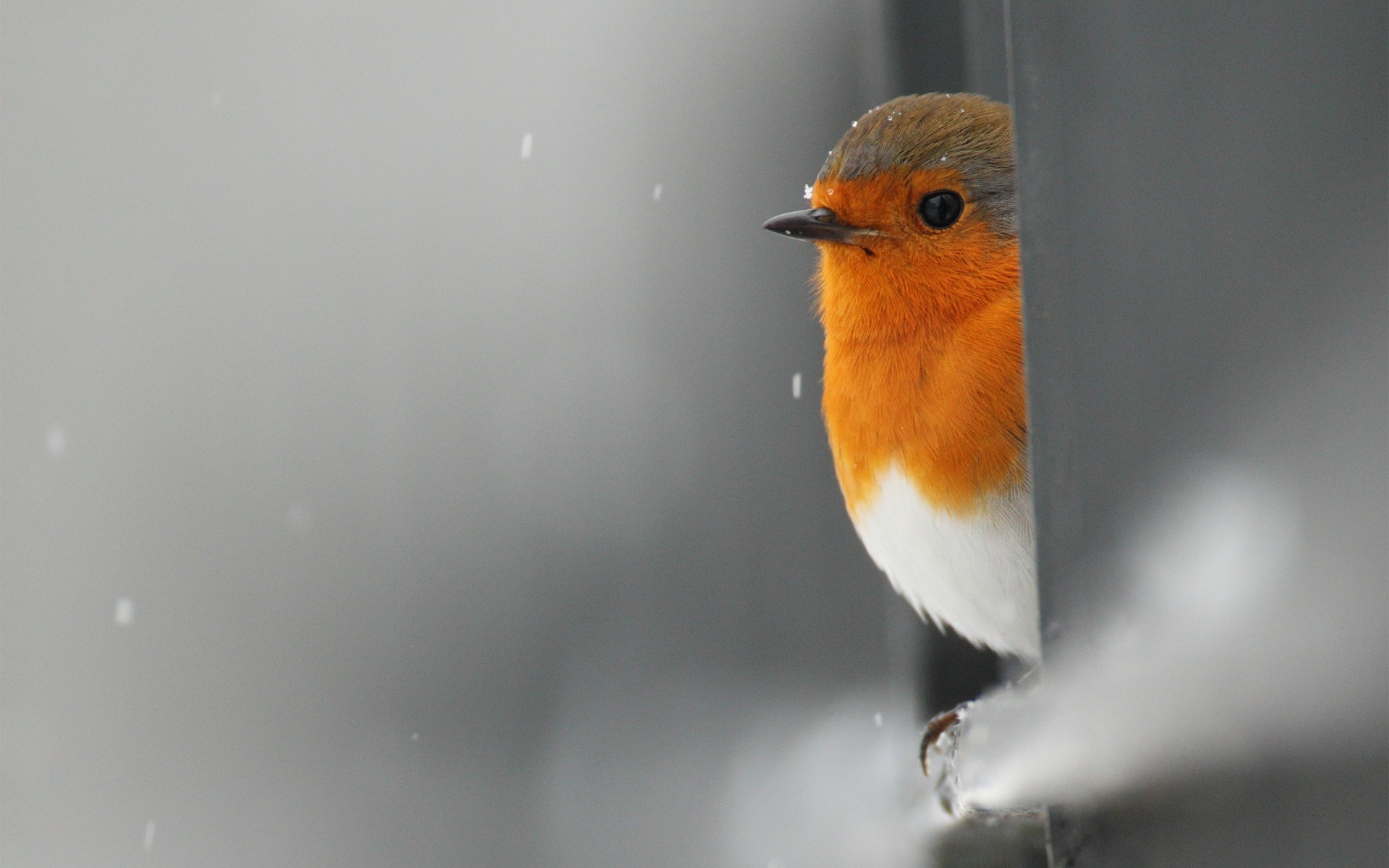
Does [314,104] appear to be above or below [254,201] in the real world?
above

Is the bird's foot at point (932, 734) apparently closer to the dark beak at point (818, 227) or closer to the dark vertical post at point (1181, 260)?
the dark beak at point (818, 227)

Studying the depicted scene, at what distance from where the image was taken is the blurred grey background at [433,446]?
2.50 metres

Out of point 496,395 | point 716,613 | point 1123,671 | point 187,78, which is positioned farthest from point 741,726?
point 1123,671

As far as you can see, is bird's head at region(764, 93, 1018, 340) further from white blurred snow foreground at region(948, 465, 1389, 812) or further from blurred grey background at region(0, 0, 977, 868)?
blurred grey background at region(0, 0, 977, 868)

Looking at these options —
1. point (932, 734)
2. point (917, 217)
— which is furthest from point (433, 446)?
A: point (917, 217)

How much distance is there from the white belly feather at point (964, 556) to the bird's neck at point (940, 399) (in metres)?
0.02

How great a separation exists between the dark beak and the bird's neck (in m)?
0.08

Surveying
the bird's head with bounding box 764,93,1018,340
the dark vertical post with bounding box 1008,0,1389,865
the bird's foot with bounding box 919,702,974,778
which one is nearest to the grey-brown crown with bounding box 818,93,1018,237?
the bird's head with bounding box 764,93,1018,340

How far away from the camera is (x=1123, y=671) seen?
0.59 m

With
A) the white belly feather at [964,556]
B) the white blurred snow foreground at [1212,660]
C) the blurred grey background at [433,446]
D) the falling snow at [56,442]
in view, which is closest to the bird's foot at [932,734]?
the white belly feather at [964,556]

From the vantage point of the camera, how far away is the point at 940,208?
1294 millimetres

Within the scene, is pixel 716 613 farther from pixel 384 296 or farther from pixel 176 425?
pixel 176 425

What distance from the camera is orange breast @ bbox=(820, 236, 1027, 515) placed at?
117 centimetres

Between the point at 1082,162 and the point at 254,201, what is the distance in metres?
2.37
